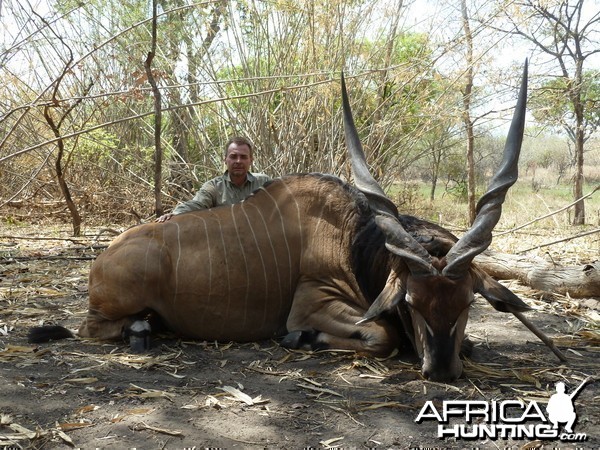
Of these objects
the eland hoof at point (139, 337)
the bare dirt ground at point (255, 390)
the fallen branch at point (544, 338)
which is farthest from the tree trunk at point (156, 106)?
the fallen branch at point (544, 338)

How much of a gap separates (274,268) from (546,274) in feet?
7.31

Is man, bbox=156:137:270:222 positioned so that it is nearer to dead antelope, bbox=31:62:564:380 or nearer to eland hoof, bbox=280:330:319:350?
dead antelope, bbox=31:62:564:380

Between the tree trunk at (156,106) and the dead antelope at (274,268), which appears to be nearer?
the dead antelope at (274,268)

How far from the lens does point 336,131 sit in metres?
6.56

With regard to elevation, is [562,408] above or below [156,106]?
below

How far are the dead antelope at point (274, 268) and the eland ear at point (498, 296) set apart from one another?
251 mm

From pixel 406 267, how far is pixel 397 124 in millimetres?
3883

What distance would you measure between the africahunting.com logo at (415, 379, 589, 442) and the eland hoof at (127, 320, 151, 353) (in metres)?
1.61

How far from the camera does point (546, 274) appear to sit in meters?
4.77

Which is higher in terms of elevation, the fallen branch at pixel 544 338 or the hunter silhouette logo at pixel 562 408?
the fallen branch at pixel 544 338

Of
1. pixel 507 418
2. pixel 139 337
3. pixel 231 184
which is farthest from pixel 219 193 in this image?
pixel 507 418

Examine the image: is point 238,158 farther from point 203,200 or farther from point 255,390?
point 255,390

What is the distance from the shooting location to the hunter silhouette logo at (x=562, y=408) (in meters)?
2.38

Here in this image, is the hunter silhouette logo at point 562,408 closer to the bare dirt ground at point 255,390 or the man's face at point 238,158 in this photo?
the bare dirt ground at point 255,390
